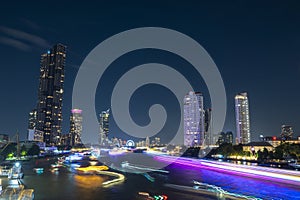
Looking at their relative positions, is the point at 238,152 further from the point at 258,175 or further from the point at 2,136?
the point at 2,136

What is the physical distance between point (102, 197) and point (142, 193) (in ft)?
12.9

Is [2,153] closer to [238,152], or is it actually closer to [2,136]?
[2,136]

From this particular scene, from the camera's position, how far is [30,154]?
10881 centimetres

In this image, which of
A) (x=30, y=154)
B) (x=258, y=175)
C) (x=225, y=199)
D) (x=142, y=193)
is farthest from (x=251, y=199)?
(x=30, y=154)

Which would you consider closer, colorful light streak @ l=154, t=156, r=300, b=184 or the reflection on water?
the reflection on water

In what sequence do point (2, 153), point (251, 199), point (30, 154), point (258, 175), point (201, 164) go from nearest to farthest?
point (251, 199)
point (258, 175)
point (201, 164)
point (2, 153)
point (30, 154)

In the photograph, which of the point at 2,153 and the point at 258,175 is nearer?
the point at 258,175

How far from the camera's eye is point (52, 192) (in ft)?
86.9

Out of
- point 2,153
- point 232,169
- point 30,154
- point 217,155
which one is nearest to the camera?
point 232,169

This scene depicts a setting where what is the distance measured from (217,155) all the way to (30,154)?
7520 cm

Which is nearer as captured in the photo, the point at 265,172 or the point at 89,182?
the point at 89,182

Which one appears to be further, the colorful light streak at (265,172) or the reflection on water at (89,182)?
the colorful light streak at (265,172)

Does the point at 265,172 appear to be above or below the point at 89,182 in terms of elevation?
above

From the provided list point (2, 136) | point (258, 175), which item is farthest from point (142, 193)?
point (2, 136)
